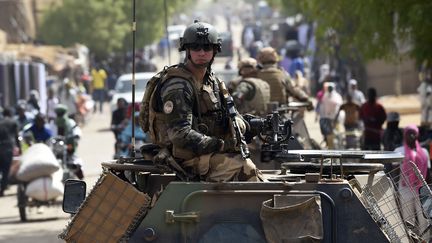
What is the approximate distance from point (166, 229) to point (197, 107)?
2.69 ft

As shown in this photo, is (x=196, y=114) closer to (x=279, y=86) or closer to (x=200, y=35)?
(x=200, y=35)

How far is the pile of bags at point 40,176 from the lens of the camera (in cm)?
1725

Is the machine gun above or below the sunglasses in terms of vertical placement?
below

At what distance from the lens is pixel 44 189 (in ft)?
56.7

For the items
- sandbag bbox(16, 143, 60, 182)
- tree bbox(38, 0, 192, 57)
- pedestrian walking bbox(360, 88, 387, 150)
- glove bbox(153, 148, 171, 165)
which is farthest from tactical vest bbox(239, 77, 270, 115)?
tree bbox(38, 0, 192, 57)

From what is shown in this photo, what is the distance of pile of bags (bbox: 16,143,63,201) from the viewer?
679 inches

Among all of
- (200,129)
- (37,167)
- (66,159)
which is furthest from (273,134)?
(66,159)

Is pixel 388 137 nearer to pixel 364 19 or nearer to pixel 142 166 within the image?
pixel 364 19

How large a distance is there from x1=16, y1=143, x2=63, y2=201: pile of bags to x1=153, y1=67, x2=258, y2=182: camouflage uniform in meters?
9.77

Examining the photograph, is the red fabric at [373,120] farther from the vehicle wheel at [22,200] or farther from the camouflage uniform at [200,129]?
the camouflage uniform at [200,129]

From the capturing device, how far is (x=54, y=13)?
52250mm

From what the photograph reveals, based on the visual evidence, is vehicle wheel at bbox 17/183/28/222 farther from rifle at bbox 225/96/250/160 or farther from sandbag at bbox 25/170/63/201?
rifle at bbox 225/96/250/160

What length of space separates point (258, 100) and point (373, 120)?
6152 mm

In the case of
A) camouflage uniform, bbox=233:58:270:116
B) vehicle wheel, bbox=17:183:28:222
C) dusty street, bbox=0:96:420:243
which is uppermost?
camouflage uniform, bbox=233:58:270:116
